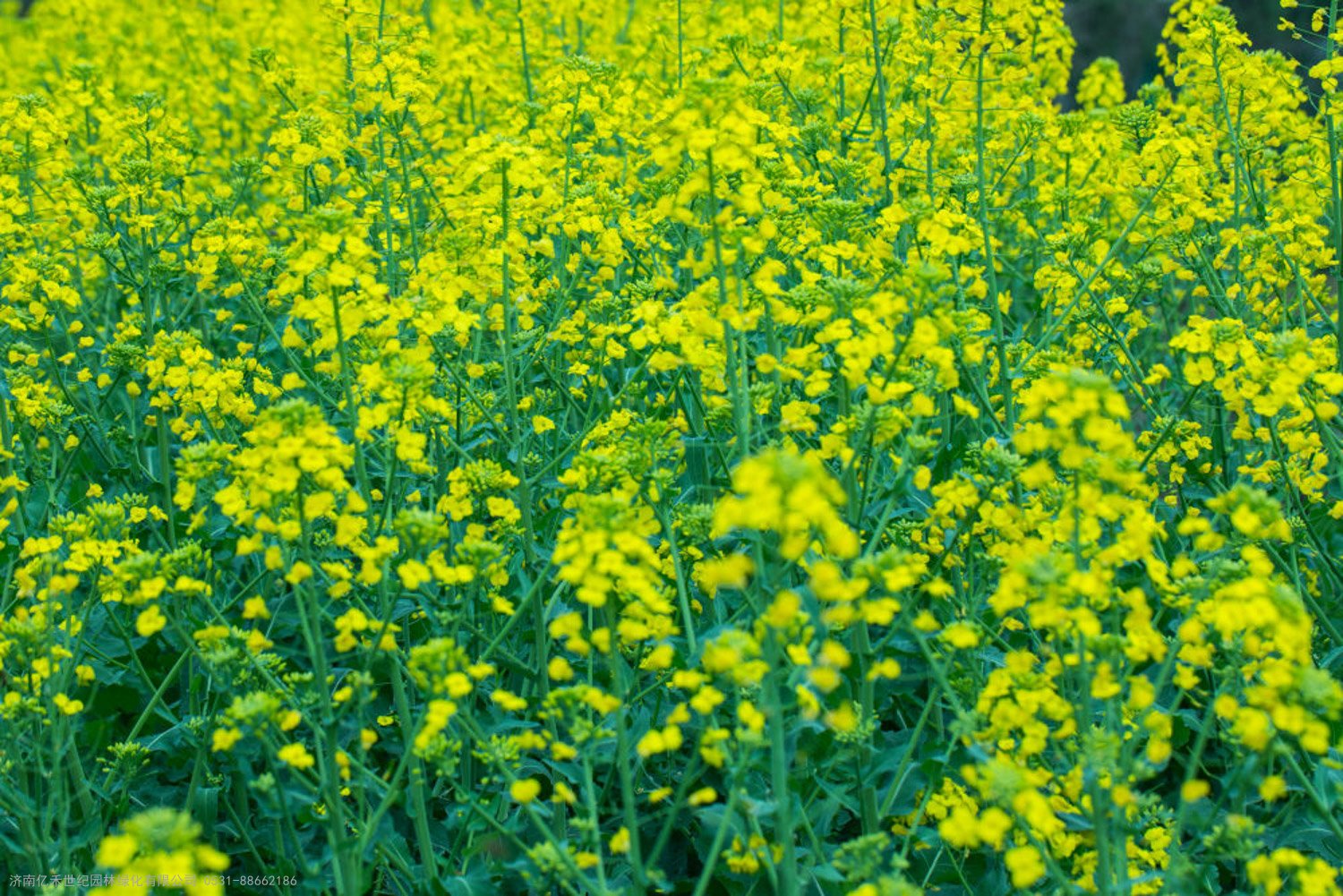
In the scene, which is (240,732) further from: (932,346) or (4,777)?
(932,346)

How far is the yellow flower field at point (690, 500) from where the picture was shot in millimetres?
2951

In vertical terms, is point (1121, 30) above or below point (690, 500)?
above

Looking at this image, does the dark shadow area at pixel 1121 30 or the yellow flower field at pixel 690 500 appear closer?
the yellow flower field at pixel 690 500

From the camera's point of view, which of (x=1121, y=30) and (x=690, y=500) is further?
(x=1121, y=30)

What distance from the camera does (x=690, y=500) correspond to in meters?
5.18

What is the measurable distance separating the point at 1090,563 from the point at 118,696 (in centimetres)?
342

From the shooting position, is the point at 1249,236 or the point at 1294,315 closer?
the point at 1249,236

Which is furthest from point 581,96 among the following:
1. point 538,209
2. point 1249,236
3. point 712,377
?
point 1249,236

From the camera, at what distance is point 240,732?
117 inches

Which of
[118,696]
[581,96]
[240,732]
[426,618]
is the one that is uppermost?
[581,96]

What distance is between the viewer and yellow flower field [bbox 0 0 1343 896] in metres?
2.95

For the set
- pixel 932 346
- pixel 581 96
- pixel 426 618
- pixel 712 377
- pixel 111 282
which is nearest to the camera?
pixel 932 346

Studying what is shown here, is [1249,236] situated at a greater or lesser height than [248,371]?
greater

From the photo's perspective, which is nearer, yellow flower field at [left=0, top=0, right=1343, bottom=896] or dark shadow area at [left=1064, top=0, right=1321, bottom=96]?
yellow flower field at [left=0, top=0, right=1343, bottom=896]
